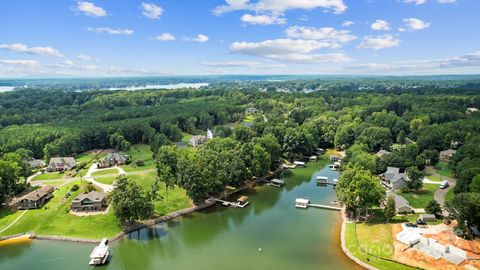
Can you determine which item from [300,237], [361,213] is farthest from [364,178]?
[300,237]

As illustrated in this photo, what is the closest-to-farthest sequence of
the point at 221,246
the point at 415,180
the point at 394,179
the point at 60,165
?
the point at 221,246 → the point at 415,180 → the point at 394,179 → the point at 60,165

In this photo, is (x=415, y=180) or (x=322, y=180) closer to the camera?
(x=415, y=180)

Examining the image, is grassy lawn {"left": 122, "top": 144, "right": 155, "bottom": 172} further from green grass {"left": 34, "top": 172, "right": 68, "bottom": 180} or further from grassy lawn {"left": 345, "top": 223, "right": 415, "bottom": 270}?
grassy lawn {"left": 345, "top": 223, "right": 415, "bottom": 270}

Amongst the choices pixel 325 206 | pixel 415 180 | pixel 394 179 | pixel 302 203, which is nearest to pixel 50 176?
pixel 302 203

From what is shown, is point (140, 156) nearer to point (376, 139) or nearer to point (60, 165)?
point (60, 165)

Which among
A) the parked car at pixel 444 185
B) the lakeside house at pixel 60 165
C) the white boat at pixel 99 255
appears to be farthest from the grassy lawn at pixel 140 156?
the parked car at pixel 444 185

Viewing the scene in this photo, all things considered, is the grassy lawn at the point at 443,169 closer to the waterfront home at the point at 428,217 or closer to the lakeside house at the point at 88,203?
the waterfront home at the point at 428,217
